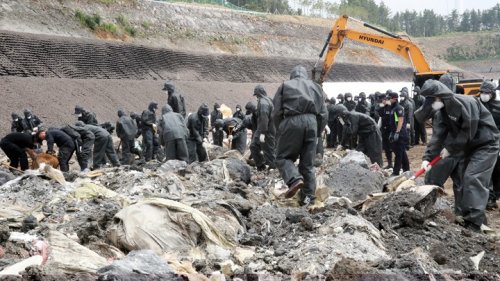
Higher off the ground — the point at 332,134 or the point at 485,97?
the point at 485,97

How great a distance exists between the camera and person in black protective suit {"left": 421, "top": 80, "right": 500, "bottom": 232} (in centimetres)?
729

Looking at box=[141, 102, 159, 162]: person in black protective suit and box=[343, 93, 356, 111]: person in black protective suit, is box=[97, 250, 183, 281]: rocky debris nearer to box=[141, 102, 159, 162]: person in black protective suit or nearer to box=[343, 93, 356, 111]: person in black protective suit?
box=[141, 102, 159, 162]: person in black protective suit

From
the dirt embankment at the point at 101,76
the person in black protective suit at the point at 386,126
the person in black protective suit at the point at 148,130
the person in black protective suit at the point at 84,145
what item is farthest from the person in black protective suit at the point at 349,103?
the dirt embankment at the point at 101,76

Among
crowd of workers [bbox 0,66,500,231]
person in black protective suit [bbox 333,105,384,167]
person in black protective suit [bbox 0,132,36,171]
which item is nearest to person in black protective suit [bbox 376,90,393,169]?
crowd of workers [bbox 0,66,500,231]

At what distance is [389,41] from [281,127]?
579 inches

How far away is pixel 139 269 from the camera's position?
4559 mm

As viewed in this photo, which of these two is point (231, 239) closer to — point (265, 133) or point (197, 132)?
point (265, 133)

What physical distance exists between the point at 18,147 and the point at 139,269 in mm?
9294

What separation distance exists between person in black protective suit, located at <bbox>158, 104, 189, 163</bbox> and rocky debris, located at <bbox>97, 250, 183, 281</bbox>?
782cm

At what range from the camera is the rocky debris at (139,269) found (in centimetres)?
435

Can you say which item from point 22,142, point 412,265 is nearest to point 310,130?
point 412,265

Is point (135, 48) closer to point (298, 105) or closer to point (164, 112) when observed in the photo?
point (164, 112)

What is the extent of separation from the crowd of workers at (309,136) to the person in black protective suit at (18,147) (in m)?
0.02

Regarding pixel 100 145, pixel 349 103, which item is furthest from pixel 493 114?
pixel 349 103
